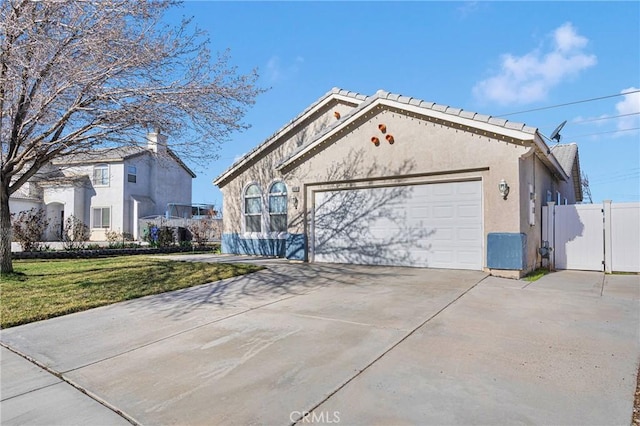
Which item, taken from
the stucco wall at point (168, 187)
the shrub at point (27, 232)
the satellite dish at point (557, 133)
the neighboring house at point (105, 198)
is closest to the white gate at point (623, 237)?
the satellite dish at point (557, 133)

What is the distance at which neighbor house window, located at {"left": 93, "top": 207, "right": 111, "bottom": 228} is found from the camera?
26.4 metres

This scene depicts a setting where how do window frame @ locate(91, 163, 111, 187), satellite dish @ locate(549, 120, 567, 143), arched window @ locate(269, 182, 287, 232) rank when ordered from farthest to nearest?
→ 1. window frame @ locate(91, 163, 111, 187)
2. arched window @ locate(269, 182, 287, 232)
3. satellite dish @ locate(549, 120, 567, 143)

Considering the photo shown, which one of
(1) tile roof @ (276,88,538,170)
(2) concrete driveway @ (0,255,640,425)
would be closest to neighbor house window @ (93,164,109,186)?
(1) tile roof @ (276,88,538,170)

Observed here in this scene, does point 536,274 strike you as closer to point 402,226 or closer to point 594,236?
point 594,236

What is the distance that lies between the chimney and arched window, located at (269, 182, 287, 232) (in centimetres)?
434

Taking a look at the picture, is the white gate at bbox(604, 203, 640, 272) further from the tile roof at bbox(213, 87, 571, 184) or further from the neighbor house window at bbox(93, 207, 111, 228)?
the neighbor house window at bbox(93, 207, 111, 228)

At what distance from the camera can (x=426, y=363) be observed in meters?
3.58

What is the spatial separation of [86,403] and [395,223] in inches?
335

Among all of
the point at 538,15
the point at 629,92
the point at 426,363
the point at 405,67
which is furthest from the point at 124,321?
the point at 629,92

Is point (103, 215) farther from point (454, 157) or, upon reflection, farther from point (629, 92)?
point (629, 92)

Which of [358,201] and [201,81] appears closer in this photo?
[201,81]

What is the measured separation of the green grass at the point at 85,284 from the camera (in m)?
6.01

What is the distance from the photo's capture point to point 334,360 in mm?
3697

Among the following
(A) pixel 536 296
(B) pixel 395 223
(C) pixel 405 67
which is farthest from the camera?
(C) pixel 405 67
